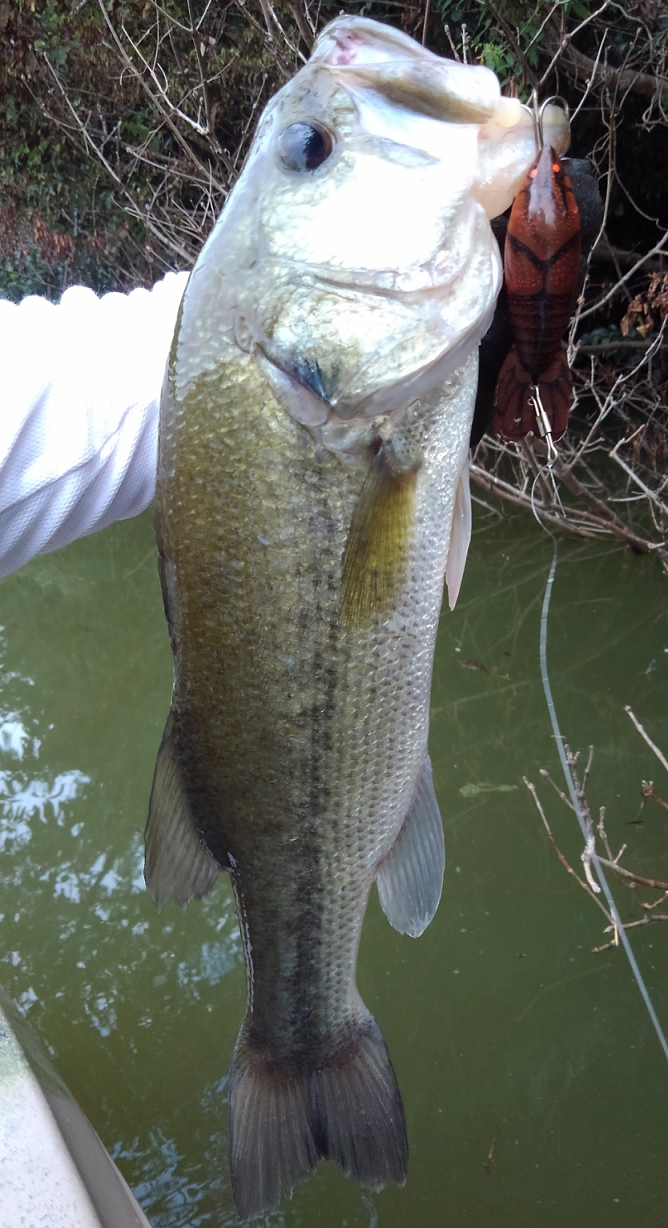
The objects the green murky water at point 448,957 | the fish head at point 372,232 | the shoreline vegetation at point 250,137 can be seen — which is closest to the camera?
the fish head at point 372,232

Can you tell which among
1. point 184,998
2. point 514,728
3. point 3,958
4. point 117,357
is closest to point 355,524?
point 117,357

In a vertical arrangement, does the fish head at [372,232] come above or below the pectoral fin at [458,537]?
above

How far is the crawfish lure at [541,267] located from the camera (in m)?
0.93

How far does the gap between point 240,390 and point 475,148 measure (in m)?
0.34

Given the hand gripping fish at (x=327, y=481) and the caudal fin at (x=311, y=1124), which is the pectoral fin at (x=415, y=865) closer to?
the hand gripping fish at (x=327, y=481)

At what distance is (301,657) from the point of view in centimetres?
96

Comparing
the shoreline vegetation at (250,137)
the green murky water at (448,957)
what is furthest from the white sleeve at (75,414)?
the shoreline vegetation at (250,137)

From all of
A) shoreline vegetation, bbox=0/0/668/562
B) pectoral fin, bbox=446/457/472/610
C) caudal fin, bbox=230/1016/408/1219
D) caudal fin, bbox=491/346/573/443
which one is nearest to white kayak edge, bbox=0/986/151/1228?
caudal fin, bbox=230/1016/408/1219

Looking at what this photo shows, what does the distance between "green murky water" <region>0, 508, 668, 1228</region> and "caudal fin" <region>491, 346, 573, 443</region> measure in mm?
1946

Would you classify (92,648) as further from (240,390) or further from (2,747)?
(240,390)

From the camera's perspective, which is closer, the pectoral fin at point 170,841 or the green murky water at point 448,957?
the pectoral fin at point 170,841

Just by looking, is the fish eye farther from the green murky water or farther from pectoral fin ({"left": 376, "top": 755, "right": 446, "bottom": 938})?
the green murky water

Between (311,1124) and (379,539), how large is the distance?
789 millimetres

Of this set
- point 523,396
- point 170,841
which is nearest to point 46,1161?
point 170,841
